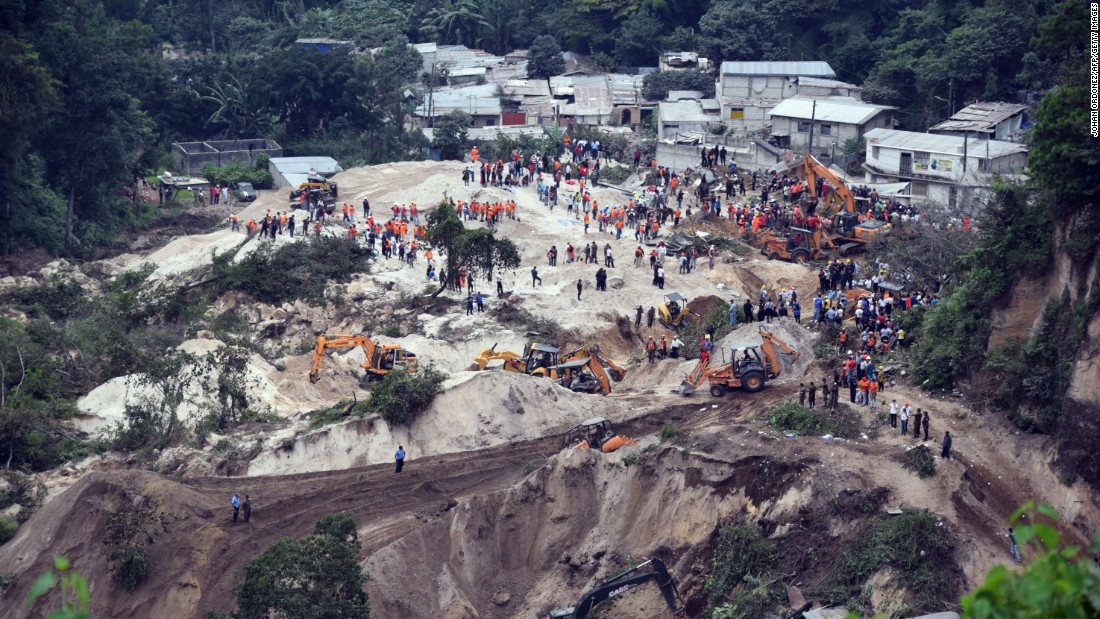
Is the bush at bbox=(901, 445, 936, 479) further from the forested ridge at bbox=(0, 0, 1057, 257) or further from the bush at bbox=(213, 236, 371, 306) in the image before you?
the forested ridge at bbox=(0, 0, 1057, 257)

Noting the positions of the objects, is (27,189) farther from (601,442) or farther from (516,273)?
(601,442)

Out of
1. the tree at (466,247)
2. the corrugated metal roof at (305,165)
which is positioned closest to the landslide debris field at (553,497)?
the tree at (466,247)

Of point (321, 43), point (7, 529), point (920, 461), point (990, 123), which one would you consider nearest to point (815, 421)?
point (920, 461)

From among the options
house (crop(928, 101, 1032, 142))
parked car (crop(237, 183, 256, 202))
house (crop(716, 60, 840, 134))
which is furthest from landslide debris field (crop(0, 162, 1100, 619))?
house (crop(716, 60, 840, 134))

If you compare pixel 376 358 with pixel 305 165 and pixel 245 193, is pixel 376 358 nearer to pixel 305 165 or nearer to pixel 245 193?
pixel 245 193

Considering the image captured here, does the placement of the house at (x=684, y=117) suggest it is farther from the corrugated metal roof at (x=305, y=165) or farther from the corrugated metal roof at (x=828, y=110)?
the corrugated metal roof at (x=305, y=165)

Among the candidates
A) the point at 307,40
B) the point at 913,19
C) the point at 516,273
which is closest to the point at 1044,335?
the point at 516,273
